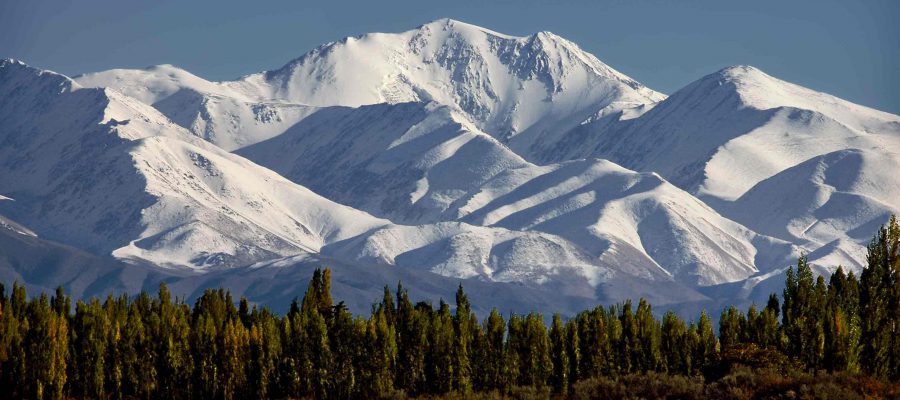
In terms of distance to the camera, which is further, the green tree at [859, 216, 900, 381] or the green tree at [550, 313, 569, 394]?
the green tree at [550, 313, 569, 394]

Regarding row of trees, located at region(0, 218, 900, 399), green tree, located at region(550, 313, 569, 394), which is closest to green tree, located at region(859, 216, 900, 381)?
row of trees, located at region(0, 218, 900, 399)

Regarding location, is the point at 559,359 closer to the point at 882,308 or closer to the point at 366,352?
the point at 366,352

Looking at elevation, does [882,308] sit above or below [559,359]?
above

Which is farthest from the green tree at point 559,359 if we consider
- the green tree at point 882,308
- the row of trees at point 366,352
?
the green tree at point 882,308

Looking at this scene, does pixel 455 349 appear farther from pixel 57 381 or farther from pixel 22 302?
pixel 22 302

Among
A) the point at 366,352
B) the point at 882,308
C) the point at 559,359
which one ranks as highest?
the point at 882,308

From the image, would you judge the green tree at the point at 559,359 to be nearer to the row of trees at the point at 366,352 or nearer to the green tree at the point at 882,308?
the row of trees at the point at 366,352

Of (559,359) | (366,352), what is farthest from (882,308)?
(366,352)

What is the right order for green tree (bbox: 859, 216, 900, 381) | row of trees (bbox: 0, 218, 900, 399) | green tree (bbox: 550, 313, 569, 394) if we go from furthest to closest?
green tree (bbox: 550, 313, 569, 394), row of trees (bbox: 0, 218, 900, 399), green tree (bbox: 859, 216, 900, 381)

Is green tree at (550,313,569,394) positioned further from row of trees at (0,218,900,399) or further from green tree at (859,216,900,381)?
green tree at (859,216,900,381)

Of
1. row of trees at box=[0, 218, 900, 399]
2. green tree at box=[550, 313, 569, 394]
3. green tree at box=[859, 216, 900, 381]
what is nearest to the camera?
green tree at box=[859, 216, 900, 381]

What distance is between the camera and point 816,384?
377 ft

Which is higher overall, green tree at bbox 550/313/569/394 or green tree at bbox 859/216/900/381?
green tree at bbox 859/216/900/381

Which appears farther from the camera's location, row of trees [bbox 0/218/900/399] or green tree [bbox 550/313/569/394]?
green tree [bbox 550/313/569/394]
